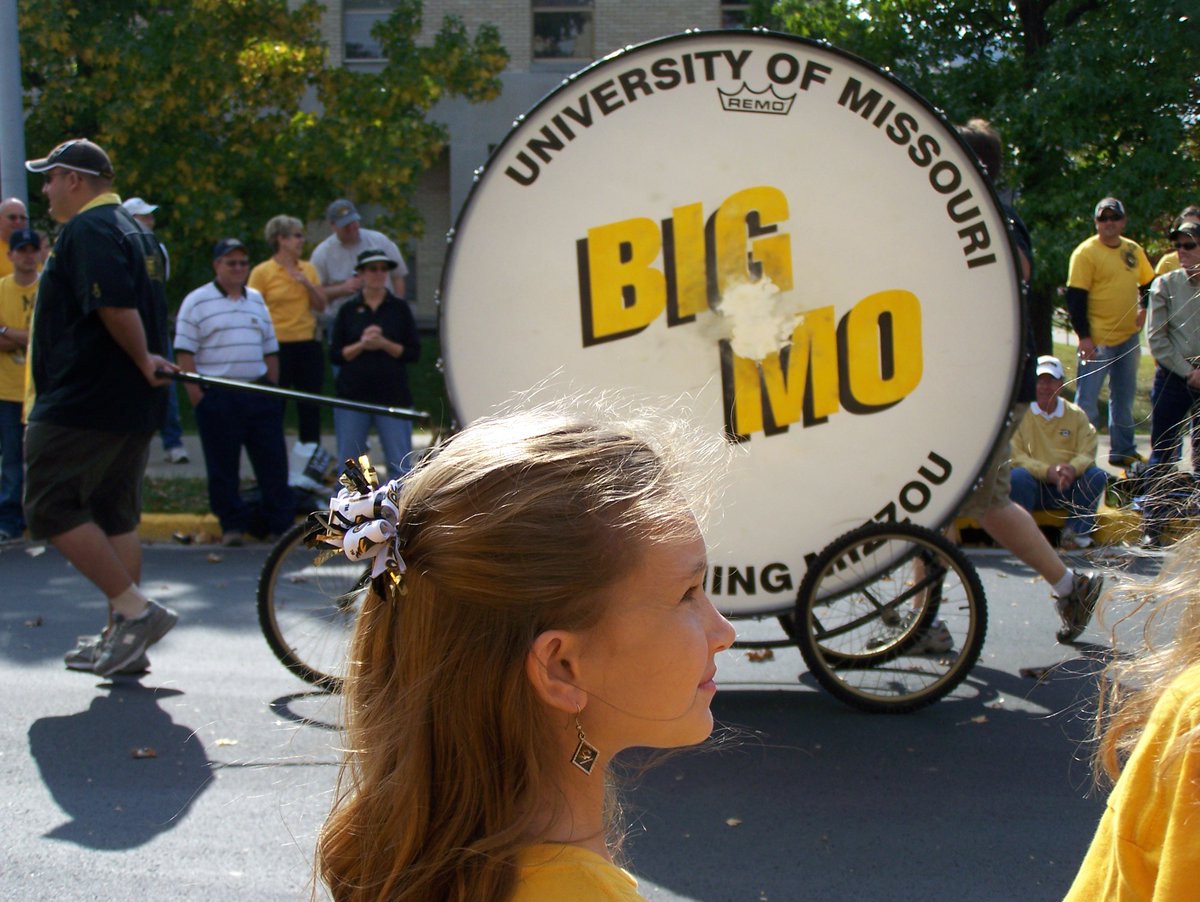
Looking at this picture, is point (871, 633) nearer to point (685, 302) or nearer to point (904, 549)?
point (904, 549)

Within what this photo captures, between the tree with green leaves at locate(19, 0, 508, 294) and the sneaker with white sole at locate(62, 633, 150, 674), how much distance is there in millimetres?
8640

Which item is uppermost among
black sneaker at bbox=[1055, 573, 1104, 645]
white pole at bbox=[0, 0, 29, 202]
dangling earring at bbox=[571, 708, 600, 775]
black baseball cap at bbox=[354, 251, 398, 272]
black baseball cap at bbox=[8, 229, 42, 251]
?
white pole at bbox=[0, 0, 29, 202]

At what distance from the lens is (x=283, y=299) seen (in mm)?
9227

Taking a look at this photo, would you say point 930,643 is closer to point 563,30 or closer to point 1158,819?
point 1158,819

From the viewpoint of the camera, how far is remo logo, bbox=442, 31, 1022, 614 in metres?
4.09

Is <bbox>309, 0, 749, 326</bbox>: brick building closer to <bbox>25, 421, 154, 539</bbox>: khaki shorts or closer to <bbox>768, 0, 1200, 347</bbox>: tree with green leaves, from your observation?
<bbox>768, 0, 1200, 347</bbox>: tree with green leaves

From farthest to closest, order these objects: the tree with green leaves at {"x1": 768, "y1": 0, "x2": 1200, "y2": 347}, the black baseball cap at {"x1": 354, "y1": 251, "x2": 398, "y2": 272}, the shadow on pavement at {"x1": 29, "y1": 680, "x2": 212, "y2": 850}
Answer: the tree with green leaves at {"x1": 768, "y1": 0, "x2": 1200, "y2": 347}
the black baseball cap at {"x1": 354, "y1": 251, "x2": 398, "y2": 272}
the shadow on pavement at {"x1": 29, "y1": 680, "x2": 212, "y2": 850}

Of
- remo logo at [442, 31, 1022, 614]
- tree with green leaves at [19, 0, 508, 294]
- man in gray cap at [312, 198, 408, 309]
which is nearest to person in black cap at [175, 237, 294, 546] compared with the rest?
man in gray cap at [312, 198, 408, 309]

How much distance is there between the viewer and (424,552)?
4.73 feet

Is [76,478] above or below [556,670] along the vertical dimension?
below

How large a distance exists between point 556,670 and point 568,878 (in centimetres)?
22

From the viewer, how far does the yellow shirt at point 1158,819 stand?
1264 mm

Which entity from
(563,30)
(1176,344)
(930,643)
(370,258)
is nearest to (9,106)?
(370,258)

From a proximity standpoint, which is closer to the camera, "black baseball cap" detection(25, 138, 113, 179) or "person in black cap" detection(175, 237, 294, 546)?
"black baseball cap" detection(25, 138, 113, 179)
